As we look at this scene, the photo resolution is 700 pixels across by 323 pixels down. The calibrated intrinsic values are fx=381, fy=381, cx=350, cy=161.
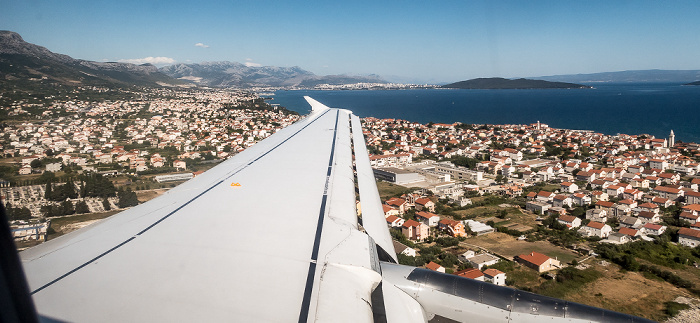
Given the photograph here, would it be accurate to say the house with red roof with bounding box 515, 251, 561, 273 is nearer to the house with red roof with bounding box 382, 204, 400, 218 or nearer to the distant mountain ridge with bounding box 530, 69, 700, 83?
the house with red roof with bounding box 382, 204, 400, 218

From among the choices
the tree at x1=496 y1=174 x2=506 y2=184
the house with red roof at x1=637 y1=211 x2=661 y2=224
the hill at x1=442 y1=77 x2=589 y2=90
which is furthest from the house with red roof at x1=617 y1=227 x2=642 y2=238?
the hill at x1=442 y1=77 x2=589 y2=90

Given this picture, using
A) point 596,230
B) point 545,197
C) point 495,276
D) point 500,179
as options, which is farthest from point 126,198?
point 500,179

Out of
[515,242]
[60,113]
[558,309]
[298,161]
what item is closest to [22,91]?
[60,113]

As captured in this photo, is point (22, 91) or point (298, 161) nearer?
point (298, 161)

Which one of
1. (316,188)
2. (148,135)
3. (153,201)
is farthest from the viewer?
(148,135)

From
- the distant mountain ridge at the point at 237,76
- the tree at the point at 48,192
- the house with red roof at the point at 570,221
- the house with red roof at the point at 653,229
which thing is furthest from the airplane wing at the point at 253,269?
the distant mountain ridge at the point at 237,76

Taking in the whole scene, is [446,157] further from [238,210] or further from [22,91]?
[238,210]

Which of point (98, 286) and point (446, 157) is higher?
point (98, 286)
